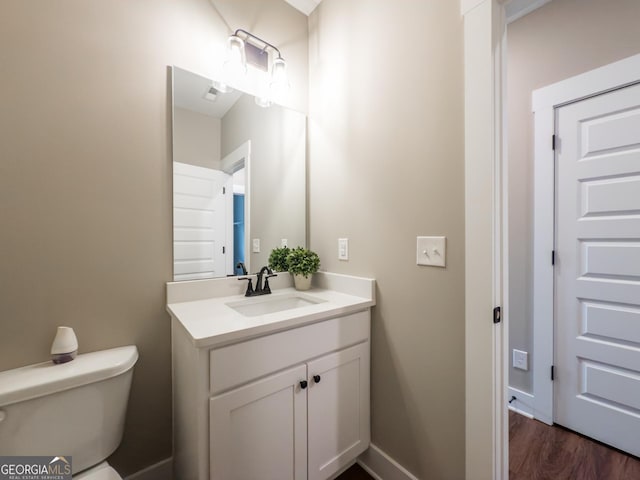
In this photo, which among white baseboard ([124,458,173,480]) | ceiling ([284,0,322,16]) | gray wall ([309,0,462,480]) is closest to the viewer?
gray wall ([309,0,462,480])

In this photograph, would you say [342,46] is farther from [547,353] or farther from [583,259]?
[547,353]

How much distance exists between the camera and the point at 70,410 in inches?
35.1

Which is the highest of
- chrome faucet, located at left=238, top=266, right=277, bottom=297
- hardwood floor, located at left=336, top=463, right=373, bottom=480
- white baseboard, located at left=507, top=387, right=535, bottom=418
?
chrome faucet, located at left=238, top=266, right=277, bottom=297

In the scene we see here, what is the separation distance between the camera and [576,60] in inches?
63.1

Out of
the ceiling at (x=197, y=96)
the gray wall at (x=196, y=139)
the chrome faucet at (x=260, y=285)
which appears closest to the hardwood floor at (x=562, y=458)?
the chrome faucet at (x=260, y=285)

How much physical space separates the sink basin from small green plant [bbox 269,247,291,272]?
0.17 m

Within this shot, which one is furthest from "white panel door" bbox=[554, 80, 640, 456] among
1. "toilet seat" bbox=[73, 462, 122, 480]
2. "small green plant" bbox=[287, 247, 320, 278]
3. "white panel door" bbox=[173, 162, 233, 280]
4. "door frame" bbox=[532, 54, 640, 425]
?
"toilet seat" bbox=[73, 462, 122, 480]

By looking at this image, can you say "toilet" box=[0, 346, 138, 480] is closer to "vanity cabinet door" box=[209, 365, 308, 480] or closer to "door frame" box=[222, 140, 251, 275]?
"vanity cabinet door" box=[209, 365, 308, 480]

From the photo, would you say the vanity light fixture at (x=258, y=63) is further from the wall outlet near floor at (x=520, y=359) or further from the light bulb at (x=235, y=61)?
the wall outlet near floor at (x=520, y=359)

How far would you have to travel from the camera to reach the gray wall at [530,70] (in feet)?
5.01

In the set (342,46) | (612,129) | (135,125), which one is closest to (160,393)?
(135,125)

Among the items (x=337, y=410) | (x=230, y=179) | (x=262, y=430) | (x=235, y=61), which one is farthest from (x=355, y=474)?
(x=235, y=61)

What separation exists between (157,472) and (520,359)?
2221 millimetres

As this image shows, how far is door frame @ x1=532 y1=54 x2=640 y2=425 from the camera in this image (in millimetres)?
1683
